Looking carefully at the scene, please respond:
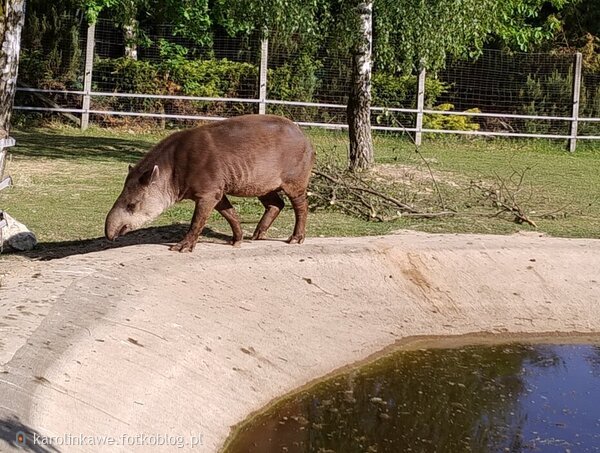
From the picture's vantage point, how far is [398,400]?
7.75 metres

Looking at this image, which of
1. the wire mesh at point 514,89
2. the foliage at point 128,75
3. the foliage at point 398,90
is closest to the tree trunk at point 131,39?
the foliage at point 128,75

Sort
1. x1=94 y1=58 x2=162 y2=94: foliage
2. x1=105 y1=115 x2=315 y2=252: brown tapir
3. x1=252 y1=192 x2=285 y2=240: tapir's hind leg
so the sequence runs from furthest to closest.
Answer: x1=94 y1=58 x2=162 y2=94: foliage → x1=252 y1=192 x2=285 y2=240: tapir's hind leg → x1=105 y1=115 x2=315 y2=252: brown tapir

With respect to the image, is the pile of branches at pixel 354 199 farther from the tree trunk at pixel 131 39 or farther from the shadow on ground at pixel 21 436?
the tree trunk at pixel 131 39

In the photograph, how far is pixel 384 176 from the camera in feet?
52.5

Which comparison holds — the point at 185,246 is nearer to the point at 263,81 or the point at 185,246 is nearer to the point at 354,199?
the point at 354,199

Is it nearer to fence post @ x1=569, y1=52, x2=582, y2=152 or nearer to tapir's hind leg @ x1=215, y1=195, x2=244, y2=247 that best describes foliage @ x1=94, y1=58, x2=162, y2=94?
fence post @ x1=569, y1=52, x2=582, y2=152

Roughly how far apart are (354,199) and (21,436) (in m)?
8.26

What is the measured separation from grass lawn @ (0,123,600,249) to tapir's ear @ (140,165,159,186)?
166cm

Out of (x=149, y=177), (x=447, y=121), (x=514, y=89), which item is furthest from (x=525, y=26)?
(x=149, y=177)

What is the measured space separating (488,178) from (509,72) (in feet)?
23.3

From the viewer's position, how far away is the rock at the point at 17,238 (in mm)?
9711

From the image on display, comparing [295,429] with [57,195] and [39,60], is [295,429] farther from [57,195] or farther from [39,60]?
[39,60]

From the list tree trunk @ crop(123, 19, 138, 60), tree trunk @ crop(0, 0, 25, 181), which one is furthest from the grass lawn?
tree trunk @ crop(123, 19, 138, 60)

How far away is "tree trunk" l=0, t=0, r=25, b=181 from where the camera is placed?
8258mm
